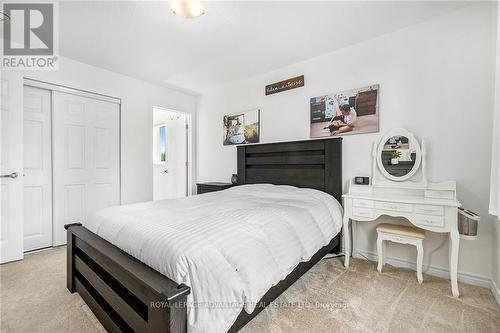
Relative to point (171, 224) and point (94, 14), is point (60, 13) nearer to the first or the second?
point (94, 14)

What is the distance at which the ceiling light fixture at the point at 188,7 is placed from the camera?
1.82m

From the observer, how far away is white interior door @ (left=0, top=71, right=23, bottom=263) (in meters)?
2.42

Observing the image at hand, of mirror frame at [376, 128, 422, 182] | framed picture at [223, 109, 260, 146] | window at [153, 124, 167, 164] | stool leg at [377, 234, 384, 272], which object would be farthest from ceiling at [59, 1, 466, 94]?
stool leg at [377, 234, 384, 272]

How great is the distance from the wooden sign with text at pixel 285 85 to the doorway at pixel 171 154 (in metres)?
1.95

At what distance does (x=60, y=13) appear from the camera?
2.12 m

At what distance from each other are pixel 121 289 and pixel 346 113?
2715mm

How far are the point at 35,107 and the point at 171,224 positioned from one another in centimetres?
280

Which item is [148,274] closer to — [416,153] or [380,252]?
[380,252]

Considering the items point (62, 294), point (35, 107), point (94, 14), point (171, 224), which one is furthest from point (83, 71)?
point (171, 224)

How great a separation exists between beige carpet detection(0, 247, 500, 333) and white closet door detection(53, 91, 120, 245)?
100 centimetres

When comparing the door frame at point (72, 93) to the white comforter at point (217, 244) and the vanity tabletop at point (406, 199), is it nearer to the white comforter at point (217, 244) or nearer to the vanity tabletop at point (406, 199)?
the white comforter at point (217, 244)

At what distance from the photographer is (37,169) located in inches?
110

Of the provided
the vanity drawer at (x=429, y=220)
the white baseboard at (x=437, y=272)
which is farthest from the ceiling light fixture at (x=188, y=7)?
the white baseboard at (x=437, y=272)

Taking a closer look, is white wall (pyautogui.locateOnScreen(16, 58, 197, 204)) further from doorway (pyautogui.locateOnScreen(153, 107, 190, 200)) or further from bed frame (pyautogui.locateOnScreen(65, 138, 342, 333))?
bed frame (pyautogui.locateOnScreen(65, 138, 342, 333))
